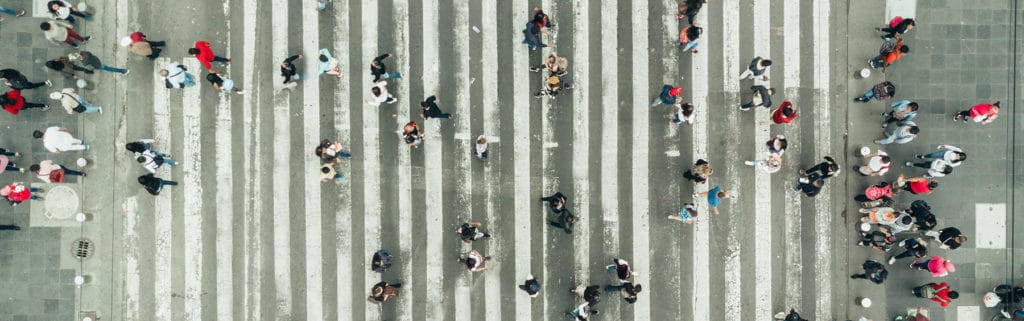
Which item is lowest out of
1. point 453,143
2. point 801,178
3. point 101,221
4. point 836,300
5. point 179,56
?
point 836,300

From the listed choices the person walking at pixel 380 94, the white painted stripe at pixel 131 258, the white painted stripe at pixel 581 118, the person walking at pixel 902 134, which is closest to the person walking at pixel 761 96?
the person walking at pixel 902 134

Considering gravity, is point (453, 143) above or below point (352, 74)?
below

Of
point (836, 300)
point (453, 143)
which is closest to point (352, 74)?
point (453, 143)

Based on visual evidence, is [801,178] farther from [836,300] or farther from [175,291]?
[175,291]

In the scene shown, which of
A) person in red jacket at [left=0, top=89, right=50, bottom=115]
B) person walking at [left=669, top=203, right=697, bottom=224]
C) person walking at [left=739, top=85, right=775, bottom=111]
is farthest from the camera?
person walking at [left=669, top=203, right=697, bottom=224]

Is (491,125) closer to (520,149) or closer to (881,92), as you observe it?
(520,149)

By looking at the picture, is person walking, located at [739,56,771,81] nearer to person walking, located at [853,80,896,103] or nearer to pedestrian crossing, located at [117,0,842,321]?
pedestrian crossing, located at [117,0,842,321]

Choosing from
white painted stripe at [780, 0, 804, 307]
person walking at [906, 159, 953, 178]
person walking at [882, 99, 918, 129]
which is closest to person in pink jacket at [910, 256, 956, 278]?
person walking at [906, 159, 953, 178]
